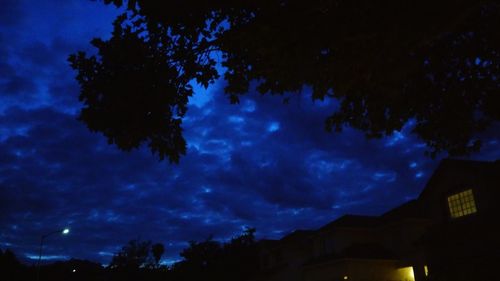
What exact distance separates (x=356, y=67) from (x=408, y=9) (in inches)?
75.9

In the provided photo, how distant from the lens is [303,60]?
9828mm

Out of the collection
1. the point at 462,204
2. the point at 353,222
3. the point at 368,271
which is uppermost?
the point at 353,222

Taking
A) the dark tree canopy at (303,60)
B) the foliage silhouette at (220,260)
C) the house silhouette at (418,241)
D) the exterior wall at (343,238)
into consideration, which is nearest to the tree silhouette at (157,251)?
the foliage silhouette at (220,260)

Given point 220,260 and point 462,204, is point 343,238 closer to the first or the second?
point 462,204

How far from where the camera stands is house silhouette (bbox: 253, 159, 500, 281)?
76.6ft

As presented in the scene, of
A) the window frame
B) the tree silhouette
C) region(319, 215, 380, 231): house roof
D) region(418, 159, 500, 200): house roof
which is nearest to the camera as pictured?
region(418, 159, 500, 200): house roof

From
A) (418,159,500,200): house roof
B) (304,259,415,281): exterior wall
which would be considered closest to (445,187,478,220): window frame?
(418,159,500,200): house roof

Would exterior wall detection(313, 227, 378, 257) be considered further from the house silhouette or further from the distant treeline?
the distant treeline

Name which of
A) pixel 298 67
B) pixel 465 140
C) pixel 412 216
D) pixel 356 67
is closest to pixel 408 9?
pixel 356 67

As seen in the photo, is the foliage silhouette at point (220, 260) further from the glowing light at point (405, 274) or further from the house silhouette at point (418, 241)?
the glowing light at point (405, 274)

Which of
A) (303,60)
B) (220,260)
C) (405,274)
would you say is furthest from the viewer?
(220,260)

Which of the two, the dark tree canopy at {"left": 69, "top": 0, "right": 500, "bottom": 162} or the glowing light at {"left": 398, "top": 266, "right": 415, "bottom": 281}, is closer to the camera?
the dark tree canopy at {"left": 69, "top": 0, "right": 500, "bottom": 162}

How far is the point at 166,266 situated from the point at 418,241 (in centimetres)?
5566

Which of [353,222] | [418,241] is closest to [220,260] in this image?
[353,222]
